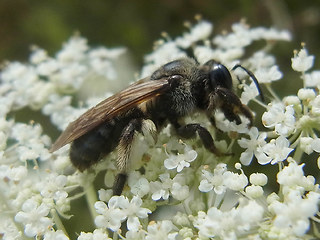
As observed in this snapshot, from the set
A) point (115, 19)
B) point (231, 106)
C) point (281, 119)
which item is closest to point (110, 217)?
point (231, 106)

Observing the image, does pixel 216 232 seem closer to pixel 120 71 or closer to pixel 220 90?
pixel 220 90

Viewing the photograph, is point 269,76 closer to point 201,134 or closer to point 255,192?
point 201,134

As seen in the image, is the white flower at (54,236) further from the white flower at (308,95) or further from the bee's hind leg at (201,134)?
the white flower at (308,95)

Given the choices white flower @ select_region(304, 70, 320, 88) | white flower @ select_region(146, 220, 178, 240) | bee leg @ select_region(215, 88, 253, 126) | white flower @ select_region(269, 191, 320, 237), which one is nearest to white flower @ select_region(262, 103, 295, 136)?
bee leg @ select_region(215, 88, 253, 126)

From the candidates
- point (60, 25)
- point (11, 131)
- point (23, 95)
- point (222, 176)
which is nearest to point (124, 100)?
point (222, 176)

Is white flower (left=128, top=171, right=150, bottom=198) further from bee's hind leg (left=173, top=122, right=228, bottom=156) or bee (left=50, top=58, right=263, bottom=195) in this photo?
bee's hind leg (left=173, top=122, right=228, bottom=156)

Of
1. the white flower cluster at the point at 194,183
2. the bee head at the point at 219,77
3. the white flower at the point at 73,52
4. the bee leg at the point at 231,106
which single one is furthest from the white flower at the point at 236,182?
the white flower at the point at 73,52
